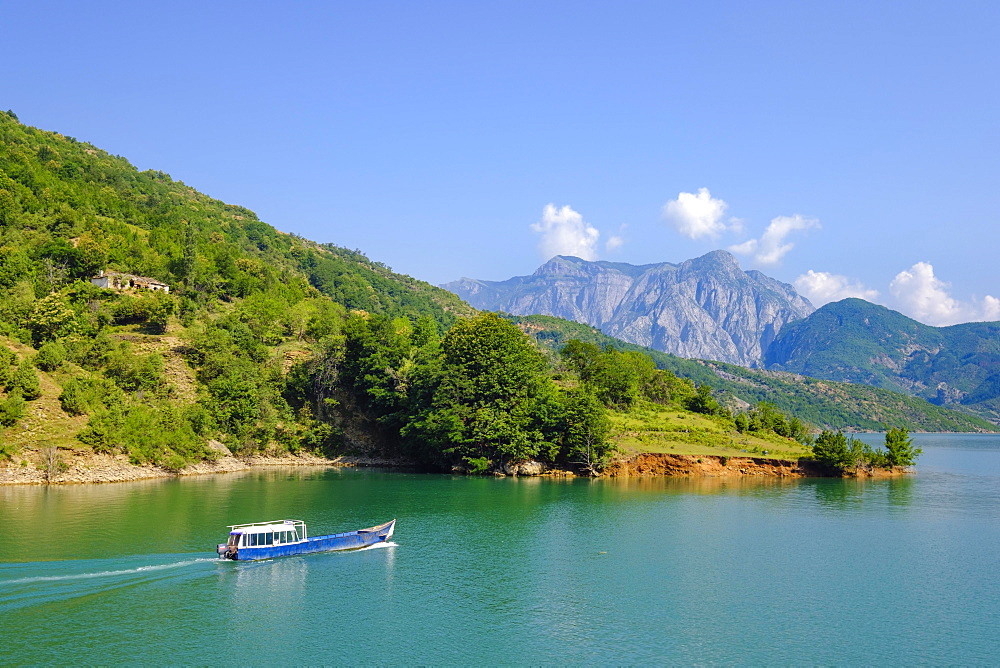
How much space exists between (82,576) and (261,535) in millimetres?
9005

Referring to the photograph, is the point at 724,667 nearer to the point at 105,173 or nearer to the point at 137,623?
the point at 137,623

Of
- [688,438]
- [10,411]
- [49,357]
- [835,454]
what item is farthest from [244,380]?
[835,454]

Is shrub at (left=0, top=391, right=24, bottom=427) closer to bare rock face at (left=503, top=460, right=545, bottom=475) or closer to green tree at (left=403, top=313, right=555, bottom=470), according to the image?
green tree at (left=403, top=313, right=555, bottom=470)

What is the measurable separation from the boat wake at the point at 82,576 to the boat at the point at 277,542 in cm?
140

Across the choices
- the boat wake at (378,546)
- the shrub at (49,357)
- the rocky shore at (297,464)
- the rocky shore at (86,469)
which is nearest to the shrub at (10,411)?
the rocky shore at (86,469)

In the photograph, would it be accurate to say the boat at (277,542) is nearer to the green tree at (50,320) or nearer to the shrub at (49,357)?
the shrub at (49,357)

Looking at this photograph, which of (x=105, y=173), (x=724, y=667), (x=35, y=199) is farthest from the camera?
(x=105, y=173)

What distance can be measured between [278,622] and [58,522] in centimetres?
2490

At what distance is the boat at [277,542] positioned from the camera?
3962cm

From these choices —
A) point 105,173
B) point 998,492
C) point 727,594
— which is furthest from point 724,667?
point 105,173

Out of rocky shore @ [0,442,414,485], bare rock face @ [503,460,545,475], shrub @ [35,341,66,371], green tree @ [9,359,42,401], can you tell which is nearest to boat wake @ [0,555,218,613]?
rocky shore @ [0,442,414,485]

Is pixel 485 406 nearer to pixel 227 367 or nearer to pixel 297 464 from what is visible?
pixel 297 464

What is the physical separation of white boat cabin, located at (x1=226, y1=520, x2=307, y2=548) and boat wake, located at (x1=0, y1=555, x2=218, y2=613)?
160 centimetres

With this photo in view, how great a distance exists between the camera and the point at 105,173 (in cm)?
13975
